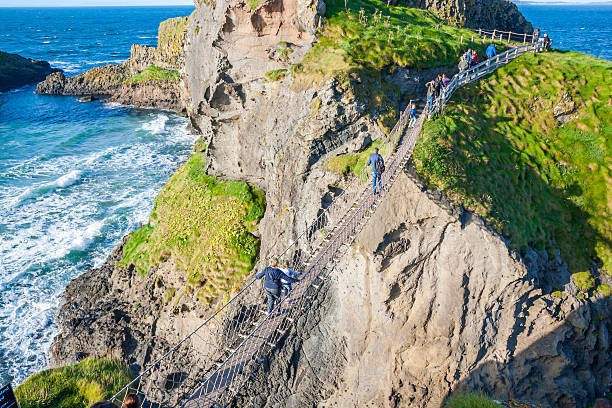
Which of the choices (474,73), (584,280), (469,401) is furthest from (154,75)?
(469,401)

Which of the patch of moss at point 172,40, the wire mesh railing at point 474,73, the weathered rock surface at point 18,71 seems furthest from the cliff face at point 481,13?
the weathered rock surface at point 18,71

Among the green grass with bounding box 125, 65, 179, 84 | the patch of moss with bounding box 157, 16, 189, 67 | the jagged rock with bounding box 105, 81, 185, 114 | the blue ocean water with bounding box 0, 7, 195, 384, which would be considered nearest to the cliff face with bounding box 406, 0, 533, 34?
the blue ocean water with bounding box 0, 7, 195, 384

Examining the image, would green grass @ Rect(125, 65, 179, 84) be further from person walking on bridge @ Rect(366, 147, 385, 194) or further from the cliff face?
person walking on bridge @ Rect(366, 147, 385, 194)

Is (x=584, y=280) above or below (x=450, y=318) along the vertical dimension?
below

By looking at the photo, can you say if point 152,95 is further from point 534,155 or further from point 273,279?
point 273,279

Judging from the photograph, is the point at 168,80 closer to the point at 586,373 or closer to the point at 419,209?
the point at 419,209

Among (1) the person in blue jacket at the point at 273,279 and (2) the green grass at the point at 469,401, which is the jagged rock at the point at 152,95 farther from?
(2) the green grass at the point at 469,401
